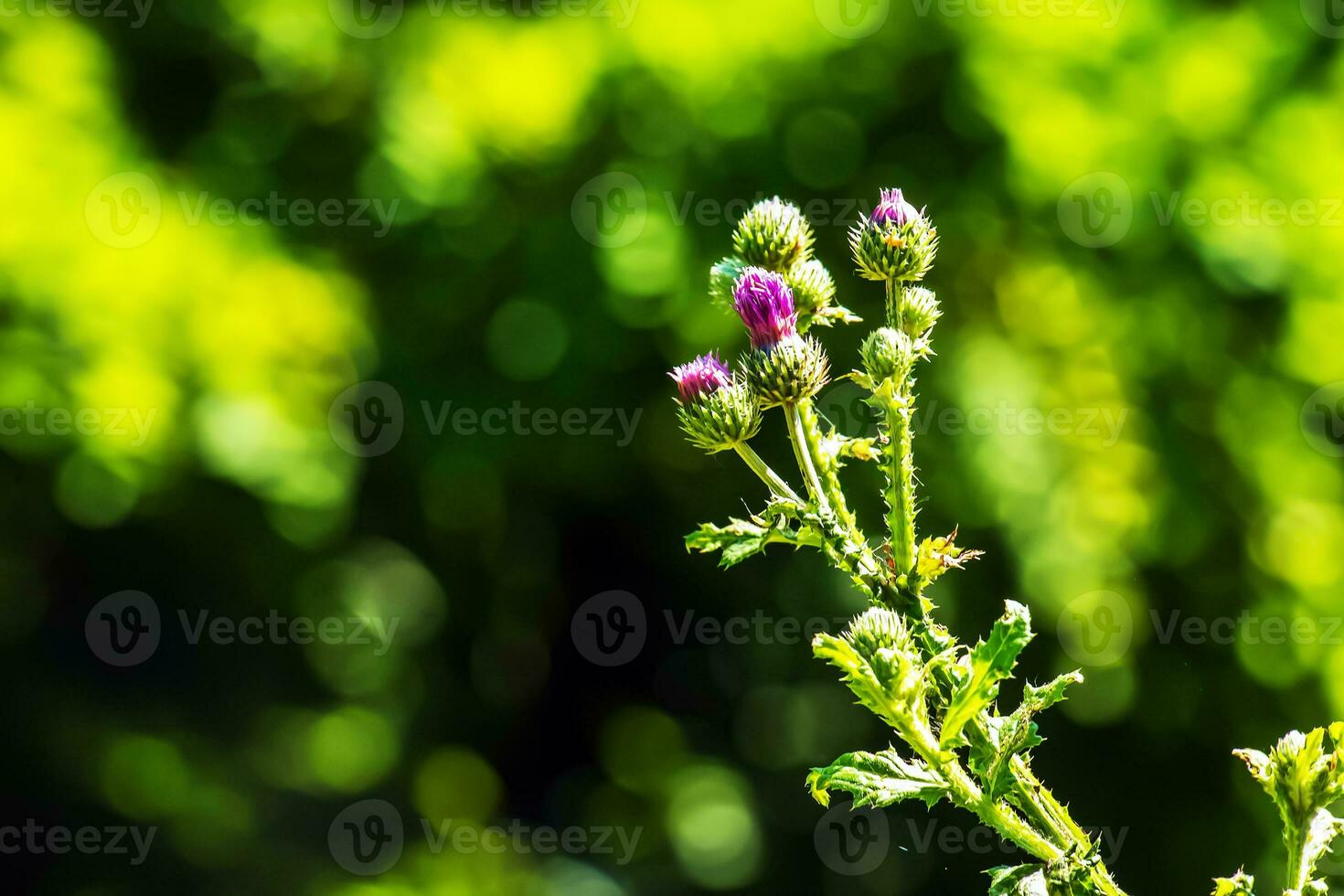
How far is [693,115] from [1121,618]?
6.30 ft

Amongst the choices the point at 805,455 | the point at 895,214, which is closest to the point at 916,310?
the point at 895,214

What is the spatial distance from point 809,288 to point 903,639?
0.60m

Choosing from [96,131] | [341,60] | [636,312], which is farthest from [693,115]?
[96,131]

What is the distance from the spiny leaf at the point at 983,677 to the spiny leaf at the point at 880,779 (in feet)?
0.24

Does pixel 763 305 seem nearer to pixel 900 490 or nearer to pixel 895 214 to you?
pixel 895 214

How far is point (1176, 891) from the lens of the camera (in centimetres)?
361

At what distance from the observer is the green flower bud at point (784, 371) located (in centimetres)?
145

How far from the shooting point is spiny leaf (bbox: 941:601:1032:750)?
1.06 meters

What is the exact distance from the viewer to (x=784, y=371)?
145cm

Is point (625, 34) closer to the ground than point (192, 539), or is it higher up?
higher up

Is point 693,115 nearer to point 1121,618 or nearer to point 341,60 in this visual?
point 341,60

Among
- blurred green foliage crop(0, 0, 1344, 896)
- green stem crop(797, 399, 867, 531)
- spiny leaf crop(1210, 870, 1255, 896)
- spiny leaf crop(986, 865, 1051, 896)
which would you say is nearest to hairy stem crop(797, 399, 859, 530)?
green stem crop(797, 399, 867, 531)

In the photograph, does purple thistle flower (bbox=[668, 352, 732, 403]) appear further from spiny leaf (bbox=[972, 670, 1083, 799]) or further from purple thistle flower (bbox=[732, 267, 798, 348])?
spiny leaf (bbox=[972, 670, 1083, 799])

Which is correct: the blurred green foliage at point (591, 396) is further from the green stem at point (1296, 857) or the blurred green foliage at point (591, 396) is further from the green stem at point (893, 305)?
the green stem at point (1296, 857)
